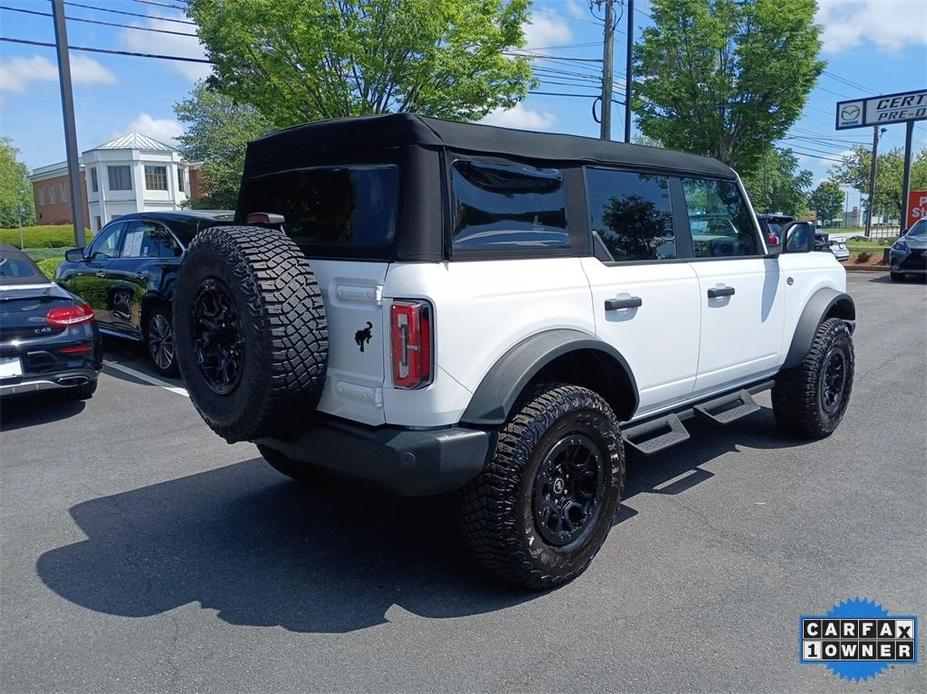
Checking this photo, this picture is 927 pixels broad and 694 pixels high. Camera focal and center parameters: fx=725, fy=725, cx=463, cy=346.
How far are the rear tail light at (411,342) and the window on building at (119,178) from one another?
63688 millimetres

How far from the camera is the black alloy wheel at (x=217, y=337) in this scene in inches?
126

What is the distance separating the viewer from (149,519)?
412 cm

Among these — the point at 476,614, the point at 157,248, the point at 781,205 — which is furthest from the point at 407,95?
the point at 781,205

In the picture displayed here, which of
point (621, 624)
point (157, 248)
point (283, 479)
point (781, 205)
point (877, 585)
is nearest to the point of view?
point (621, 624)

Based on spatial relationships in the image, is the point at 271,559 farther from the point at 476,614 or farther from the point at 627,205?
the point at 627,205

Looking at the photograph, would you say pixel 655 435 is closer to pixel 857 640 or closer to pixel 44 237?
pixel 857 640

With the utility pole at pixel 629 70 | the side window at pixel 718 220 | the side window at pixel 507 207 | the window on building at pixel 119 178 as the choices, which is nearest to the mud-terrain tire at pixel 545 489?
the side window at pixel 507 207

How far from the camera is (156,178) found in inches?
2375

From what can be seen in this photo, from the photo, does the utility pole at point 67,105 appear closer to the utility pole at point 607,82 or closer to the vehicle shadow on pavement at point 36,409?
the vehicle shadow on pavement at point 36,409

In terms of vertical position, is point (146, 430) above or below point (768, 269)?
below

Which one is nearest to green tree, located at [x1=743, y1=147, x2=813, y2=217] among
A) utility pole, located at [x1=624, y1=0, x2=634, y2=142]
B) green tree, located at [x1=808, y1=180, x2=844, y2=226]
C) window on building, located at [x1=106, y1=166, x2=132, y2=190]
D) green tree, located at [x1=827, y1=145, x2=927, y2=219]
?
green tree, located at [x1=827, y1=145, x2=927, y2=219]

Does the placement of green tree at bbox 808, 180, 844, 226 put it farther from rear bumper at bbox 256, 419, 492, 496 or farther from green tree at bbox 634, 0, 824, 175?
rear bumper at bbox 256, 419, 492, 496

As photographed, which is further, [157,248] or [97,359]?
[157,248]

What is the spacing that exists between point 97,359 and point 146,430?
950 mm
